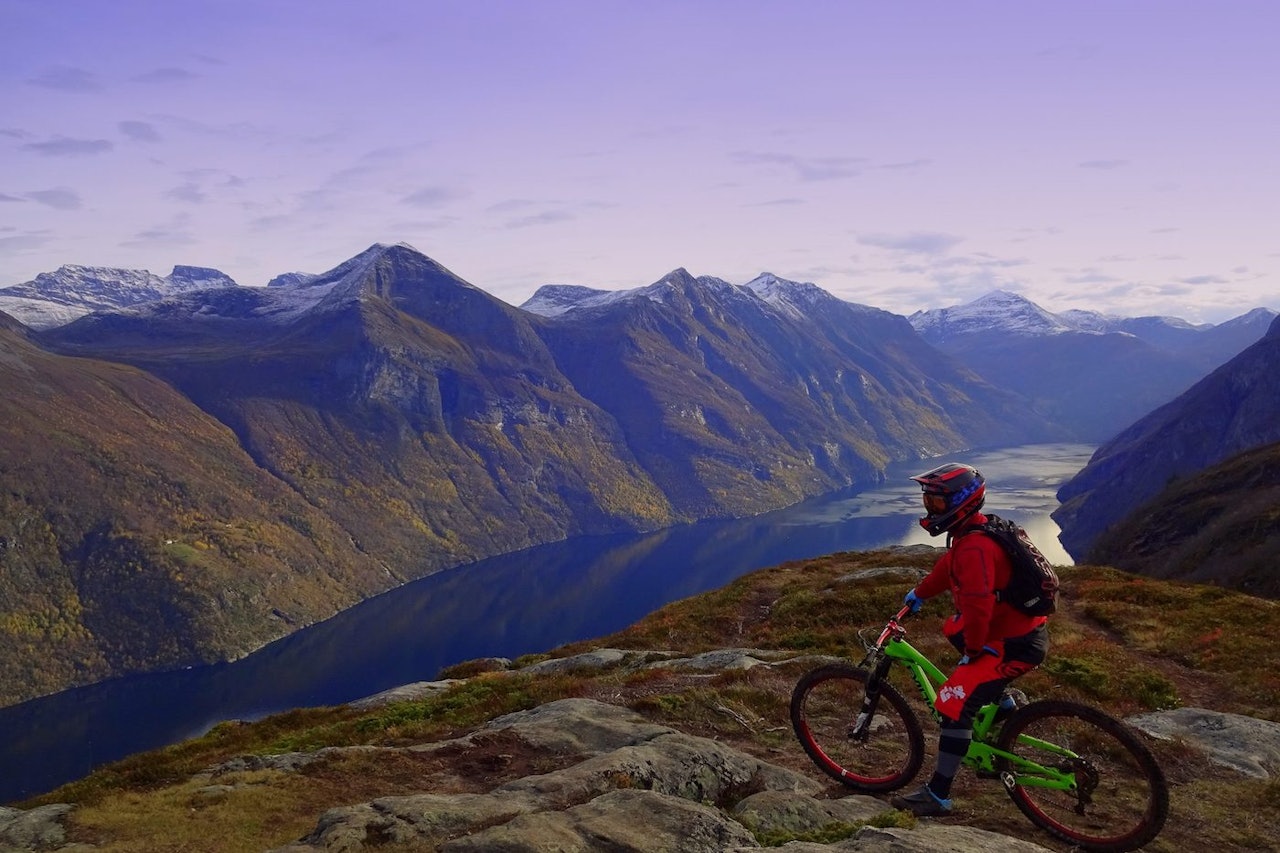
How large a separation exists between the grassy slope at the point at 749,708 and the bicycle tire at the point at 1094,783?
441 millimetres

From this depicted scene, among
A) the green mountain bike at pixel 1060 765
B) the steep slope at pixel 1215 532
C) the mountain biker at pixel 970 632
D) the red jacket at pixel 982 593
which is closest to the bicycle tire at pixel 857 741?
the green mountain bike at pixel 1060 765

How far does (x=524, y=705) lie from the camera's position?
2012 cm

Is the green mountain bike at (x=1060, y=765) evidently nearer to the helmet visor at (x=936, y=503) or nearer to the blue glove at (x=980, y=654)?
the blue glove at (x=980, y=654)

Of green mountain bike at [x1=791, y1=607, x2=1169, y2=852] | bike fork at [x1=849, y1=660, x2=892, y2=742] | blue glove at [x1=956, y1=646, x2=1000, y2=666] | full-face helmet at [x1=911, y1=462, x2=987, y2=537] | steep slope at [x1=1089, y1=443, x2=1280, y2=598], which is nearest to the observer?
green mountain bike at [x1=791, y1=607, x2=1169, y2=852]

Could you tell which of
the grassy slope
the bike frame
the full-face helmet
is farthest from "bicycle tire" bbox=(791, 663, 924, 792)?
the full-face helmet

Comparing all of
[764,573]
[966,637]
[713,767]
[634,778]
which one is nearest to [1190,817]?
[966,637]

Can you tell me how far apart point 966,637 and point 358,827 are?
8.59 m

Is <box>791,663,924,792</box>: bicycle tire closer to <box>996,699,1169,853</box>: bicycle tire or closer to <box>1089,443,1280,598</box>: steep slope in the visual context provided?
<box>996,699,1169,853</box>: bicycle tire

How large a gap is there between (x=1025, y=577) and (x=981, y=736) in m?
2.38

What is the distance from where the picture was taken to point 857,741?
524 inches

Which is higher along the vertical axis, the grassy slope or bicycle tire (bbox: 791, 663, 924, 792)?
bicycle tire (bbox: 791, 663, 924, 792)

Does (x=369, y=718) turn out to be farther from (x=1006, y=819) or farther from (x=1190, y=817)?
(x=1190, y=817)

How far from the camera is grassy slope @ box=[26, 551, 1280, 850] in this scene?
1179cm

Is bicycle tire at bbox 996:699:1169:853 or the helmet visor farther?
the helmet visor
